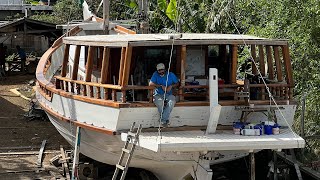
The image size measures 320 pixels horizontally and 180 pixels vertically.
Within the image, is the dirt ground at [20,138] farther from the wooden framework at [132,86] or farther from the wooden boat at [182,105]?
the wooden framework at [132,86]

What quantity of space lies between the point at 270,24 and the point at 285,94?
4.14 metres

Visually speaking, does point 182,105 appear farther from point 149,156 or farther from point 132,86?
point 149,156

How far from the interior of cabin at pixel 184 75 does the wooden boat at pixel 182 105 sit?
2cm

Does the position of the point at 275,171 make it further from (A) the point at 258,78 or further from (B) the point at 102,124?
(B) the point at 102,124

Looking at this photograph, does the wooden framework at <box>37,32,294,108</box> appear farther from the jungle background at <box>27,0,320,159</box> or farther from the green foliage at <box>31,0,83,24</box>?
the green foliage at <box>31,0,83,24</box>

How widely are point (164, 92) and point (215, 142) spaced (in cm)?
125

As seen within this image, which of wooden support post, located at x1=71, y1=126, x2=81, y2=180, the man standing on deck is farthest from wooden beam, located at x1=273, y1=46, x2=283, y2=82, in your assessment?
wooden support post, located at x1=71, y1=126, x2=81, y2=180

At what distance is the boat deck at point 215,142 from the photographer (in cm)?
744

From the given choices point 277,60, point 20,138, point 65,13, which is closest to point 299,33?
point 277,60

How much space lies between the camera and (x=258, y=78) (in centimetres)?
934

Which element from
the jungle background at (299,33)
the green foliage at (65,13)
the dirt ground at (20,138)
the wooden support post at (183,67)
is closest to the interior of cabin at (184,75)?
the wooden support post at (183,67)

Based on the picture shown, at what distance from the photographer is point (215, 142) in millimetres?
7520

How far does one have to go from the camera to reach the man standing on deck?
816 cm

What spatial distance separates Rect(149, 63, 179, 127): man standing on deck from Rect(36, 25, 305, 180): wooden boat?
0.12m
